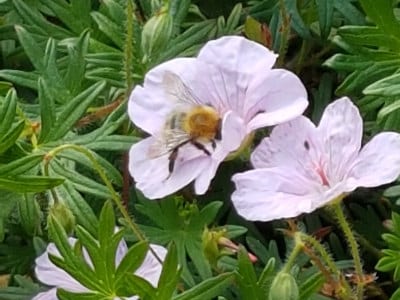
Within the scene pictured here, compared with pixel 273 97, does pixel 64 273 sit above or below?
below

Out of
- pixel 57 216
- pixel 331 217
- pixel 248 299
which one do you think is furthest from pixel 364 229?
pixel 57 216

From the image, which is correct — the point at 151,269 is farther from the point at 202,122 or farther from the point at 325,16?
the point at 325,16

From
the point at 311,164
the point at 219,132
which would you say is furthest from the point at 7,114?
the point at 311,164

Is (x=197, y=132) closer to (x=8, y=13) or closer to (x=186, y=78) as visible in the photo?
(x=186, y=78)

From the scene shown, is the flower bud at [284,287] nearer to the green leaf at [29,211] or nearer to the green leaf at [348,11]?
the green leaf at [29,211]

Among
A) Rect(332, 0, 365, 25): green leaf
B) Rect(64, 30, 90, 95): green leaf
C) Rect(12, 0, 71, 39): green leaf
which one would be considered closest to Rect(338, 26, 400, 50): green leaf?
Rect(332, 0, 365, 25): green leaf

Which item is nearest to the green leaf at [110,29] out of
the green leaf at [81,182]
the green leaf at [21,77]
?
the green leaf at [21,77]

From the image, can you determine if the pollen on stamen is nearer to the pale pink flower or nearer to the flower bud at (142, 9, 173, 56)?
the pale pink flower
